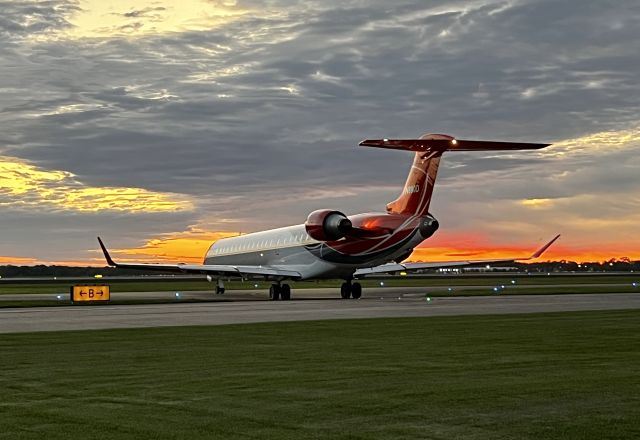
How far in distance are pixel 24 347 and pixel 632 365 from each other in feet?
41.1

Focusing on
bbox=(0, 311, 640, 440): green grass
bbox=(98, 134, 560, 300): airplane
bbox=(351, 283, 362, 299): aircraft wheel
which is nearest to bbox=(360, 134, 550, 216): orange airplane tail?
bbox=(98, 134, 560, 300): airplane

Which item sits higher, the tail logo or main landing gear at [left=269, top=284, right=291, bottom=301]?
the tail logo

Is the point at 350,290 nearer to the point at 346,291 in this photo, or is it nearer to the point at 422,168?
the point at 346,291

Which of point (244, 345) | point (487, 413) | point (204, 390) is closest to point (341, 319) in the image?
point (244, 345)

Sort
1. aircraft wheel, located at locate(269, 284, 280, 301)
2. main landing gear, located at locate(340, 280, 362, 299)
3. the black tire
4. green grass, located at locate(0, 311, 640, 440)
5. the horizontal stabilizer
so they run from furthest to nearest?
aircraft wheel, located at locate(269, 284, 280, 301), the black tire, main landing gear, located at locate(340, 280, 362, 299), the horizontal stabilizer, green grass, located at locate(0, 311, 640, 440)

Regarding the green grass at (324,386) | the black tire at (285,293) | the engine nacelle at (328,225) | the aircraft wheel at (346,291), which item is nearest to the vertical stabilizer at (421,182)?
the engine nacelle at (328,225)

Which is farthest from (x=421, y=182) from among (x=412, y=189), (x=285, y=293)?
(x=285, y=293)

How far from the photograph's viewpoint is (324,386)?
1248 centimetres

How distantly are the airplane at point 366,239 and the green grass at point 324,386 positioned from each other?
25.1m

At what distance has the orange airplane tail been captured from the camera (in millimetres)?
45938

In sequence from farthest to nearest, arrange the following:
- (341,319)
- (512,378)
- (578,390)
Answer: (341,319), (512,378), (578,390)

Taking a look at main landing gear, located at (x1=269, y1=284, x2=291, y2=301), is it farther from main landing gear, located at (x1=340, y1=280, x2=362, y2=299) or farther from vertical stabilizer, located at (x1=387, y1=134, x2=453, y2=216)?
vertical stabilizer, located at (x1=387, y1=134, x2=453, y2=216)

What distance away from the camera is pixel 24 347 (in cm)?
1922

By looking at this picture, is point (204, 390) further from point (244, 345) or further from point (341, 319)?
point (341, 319)
